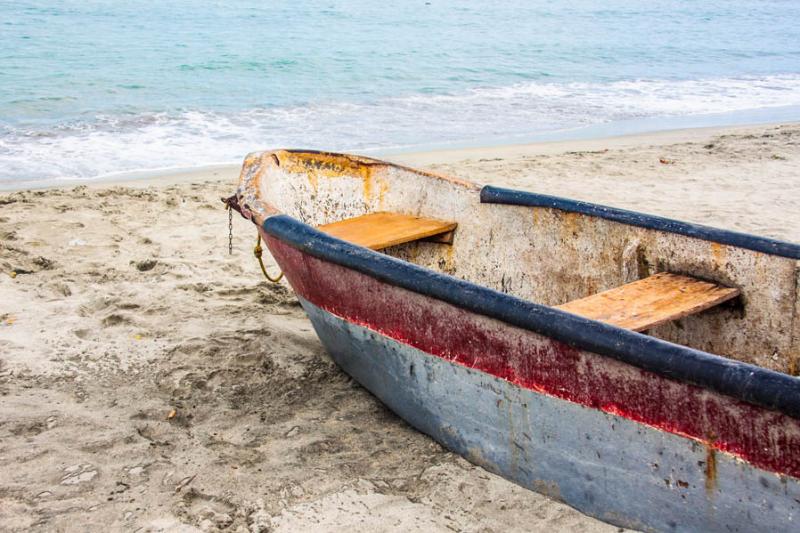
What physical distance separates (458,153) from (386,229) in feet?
17.8

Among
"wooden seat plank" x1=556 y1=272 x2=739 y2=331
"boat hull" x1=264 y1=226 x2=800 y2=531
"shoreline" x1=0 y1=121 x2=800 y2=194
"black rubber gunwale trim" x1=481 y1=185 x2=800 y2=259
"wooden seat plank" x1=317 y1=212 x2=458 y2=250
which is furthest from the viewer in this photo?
"shoreline" x1=0 y1=121 x2=800 y2=194

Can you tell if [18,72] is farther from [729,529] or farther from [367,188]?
[729,529]

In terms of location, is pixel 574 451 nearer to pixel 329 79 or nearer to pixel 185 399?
pixel 185 399

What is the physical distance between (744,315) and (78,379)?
3.20 meters

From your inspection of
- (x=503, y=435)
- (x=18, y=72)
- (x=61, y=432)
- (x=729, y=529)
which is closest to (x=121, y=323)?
(x=61, y=432)

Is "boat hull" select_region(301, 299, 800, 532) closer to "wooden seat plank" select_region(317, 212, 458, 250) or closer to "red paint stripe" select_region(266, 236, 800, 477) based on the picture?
"red paint stripe" select_region(266, 236, 800, 477)

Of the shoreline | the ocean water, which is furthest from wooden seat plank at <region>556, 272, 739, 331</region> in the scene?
the ocean water

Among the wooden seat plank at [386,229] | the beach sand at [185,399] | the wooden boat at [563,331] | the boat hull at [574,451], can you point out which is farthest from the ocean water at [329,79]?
the boat hull at [574,451]

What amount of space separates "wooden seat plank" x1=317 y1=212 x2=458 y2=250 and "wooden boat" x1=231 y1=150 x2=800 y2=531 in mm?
18

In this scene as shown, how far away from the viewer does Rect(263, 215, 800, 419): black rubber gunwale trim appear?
7.63 feet

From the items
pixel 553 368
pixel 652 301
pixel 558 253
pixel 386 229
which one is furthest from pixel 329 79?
pixel 553 368

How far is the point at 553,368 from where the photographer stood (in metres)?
2.84

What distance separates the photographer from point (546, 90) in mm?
15008

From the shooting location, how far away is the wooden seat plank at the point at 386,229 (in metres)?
4.35
